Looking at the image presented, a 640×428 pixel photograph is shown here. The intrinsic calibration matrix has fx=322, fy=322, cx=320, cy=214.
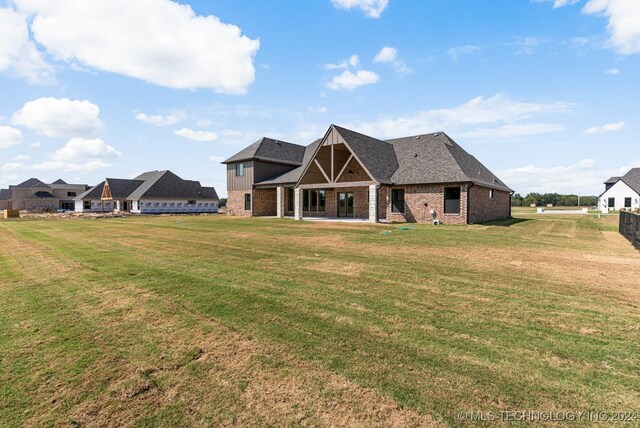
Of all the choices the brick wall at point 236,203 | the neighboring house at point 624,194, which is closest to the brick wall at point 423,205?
the brick wall at point 236,203

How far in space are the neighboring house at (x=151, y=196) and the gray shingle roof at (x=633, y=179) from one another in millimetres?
64372

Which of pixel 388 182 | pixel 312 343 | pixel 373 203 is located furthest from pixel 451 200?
pixel 312 343

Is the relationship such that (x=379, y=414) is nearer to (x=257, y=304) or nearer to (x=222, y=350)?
(x=222, y=350)

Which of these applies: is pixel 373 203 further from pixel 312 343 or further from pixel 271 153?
pixel 312 343

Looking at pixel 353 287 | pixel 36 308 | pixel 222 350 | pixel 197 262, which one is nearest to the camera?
pixel 222 350

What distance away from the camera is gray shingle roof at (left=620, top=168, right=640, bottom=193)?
45.4 meters

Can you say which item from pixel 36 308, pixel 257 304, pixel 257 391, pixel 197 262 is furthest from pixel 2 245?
pixel 257 391

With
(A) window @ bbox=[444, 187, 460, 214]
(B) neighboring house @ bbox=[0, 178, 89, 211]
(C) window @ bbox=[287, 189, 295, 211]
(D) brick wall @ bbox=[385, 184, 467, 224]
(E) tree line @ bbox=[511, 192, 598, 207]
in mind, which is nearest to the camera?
(D) brick wall @ bbox=[385, 184, 467, 224]

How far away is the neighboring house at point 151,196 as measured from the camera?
50.3 m

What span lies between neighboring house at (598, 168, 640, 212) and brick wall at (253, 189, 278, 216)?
48951 millimetres

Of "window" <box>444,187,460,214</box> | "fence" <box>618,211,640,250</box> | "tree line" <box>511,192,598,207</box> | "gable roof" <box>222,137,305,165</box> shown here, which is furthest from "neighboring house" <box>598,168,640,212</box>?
"gable roof" <box>222,137,305,165</box>

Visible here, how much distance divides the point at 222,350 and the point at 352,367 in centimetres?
164

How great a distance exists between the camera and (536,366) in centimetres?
367

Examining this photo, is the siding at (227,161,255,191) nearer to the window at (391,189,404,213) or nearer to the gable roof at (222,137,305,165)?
the gable roof at (222,137,305,165)
